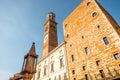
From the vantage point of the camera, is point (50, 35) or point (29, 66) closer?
point (29, 66)

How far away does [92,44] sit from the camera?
55.9ft

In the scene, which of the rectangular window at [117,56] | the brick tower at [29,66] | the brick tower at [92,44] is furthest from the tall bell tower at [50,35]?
the brick tower at [29,66]

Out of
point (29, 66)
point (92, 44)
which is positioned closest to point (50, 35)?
point (92, 44)

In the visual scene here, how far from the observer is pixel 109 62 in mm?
13617

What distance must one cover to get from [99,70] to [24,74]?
11.7m

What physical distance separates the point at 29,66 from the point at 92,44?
12947 mm

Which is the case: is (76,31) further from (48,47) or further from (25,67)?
(25,67)

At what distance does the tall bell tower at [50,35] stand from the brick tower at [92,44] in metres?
11.2

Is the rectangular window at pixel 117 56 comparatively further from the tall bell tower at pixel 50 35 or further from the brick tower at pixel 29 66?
the tall bell tower at pixel 50 35

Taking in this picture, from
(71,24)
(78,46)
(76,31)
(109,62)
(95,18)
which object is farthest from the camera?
(71,24)

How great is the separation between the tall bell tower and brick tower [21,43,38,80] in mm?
24368

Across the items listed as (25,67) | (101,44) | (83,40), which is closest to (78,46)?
(83,40)

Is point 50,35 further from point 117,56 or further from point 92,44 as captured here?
point 117,56

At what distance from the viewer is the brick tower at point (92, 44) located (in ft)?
45.2
